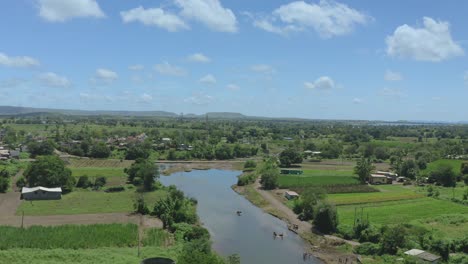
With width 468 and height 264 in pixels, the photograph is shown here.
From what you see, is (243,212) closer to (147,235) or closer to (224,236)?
(224,236)

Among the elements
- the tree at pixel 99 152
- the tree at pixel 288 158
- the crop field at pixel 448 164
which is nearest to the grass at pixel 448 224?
the crop field at pixel 448 164

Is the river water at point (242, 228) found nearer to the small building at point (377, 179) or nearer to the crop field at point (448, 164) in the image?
the small building at point (377, 179)

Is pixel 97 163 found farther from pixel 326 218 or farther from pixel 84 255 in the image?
pixel 84 255

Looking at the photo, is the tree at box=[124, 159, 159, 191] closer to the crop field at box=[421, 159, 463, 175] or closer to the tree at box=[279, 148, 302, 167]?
the tree at box=[279, 148, 302, 167]

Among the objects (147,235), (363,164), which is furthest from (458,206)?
(147,235)

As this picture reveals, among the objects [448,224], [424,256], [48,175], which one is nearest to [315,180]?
[448,224]
